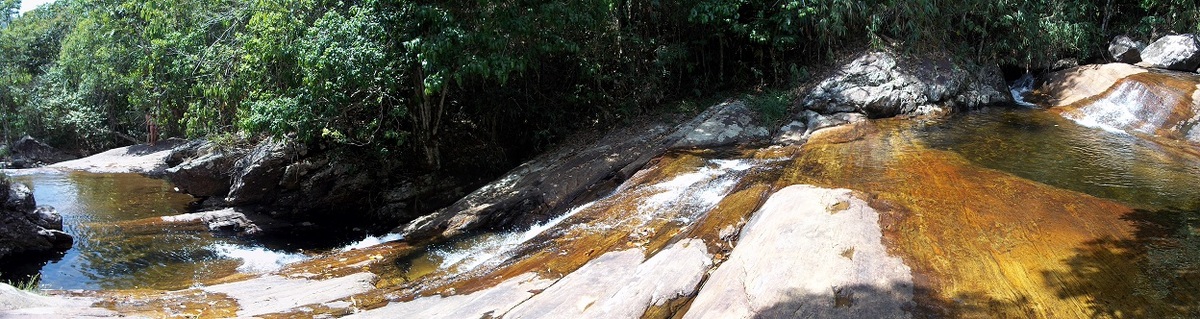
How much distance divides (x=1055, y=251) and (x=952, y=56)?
9.26 meters

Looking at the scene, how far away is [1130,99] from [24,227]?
16420 millimetres

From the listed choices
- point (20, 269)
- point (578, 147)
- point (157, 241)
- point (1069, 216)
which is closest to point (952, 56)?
point (578, 147)

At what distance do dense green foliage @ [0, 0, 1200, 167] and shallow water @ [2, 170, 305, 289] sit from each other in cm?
172

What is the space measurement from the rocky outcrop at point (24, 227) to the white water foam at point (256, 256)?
204 centimetres

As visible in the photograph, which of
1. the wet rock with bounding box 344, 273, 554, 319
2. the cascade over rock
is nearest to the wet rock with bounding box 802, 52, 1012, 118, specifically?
the cascade over rock

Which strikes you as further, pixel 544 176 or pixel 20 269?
pixel 544 176

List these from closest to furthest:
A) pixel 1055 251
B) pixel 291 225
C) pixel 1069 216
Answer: pixel 1055 251 < pixel 1069 216 < pixel 291 225

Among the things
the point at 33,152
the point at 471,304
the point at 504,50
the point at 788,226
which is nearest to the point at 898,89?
the point at 504,50

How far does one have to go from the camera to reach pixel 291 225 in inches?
437

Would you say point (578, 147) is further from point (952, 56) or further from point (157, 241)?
point (952, 56)

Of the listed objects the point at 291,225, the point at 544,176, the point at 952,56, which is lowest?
the point at 291,225

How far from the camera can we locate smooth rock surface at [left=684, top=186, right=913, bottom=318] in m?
4.13

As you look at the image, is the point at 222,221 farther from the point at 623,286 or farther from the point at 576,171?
the point at 623,286

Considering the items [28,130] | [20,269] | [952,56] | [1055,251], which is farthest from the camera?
[28,130]
